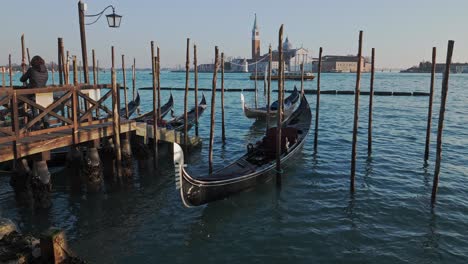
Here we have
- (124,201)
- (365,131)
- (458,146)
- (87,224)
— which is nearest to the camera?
(87,224)

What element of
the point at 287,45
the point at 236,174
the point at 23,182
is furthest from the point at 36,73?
the point at 287,45

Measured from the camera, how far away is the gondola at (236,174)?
736 centimetres

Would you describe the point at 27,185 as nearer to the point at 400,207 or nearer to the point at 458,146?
the point at 400,207

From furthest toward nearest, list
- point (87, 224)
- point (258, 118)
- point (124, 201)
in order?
point (258, 118)
point (124, 201)
point (87, 224)

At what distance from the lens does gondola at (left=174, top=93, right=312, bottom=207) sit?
7363 millimetres

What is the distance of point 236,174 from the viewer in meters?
8.84

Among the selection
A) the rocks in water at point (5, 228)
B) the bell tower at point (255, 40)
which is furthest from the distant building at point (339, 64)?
the rocks in water at point (5, 228)

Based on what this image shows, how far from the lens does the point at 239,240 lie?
690 centimetres

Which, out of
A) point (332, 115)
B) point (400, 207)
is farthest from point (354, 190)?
point (332, 115)

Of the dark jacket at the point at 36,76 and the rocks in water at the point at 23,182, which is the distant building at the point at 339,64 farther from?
the rocks in water at the point at 23,182

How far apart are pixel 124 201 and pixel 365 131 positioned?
44.4 ft

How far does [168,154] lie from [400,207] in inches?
291

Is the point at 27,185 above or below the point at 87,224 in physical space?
above

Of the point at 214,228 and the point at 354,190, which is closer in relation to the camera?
the point at 214,228
